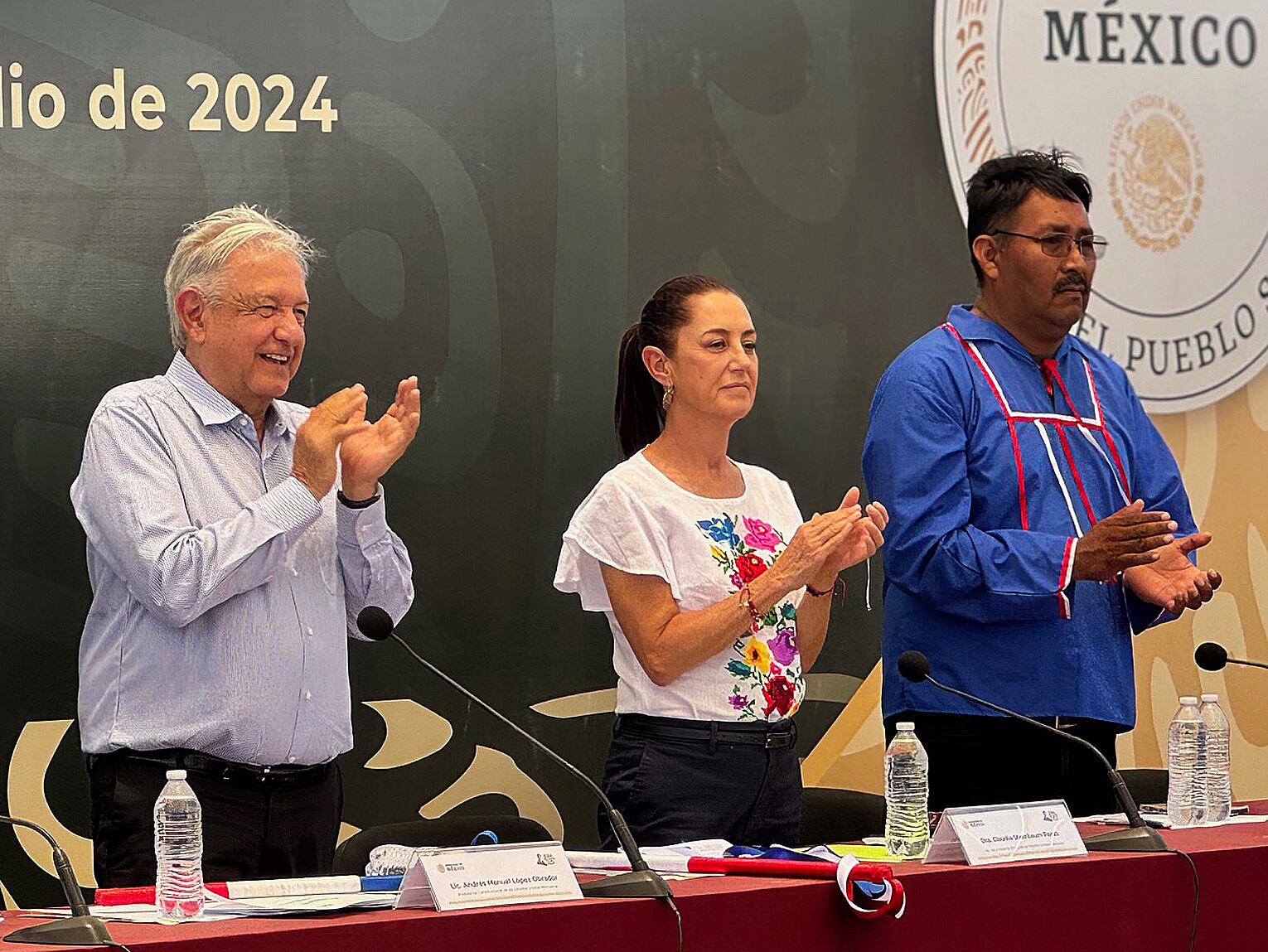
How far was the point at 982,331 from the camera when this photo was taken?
2.94 metres

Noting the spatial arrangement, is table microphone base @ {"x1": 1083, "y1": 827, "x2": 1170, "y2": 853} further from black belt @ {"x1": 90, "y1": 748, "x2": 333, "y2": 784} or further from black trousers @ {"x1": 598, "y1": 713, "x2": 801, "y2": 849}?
black belt @ {"x1": 90, "y1": 748, "x2": 333, "y2": 784}

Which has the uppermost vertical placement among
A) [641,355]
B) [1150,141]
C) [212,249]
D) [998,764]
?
[1150,141]

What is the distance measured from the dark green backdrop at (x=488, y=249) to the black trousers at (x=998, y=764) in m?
1.01

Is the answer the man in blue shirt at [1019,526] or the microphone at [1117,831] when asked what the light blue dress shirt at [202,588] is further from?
the man in blue shirt at [1019,526]

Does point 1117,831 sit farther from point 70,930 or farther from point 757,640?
point 70,930

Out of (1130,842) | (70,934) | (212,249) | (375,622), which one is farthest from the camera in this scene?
(212,249)

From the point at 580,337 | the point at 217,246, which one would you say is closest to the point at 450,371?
the point at 580,337

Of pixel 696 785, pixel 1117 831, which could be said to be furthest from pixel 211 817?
pixel 1117 831

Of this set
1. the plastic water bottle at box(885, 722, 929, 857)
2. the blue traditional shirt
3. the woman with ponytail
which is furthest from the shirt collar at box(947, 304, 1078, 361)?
the plastic water bottle at box(885, 722, 929, 857)

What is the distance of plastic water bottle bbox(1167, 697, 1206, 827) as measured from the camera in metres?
2.49

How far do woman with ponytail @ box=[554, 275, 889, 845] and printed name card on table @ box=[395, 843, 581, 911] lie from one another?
76cm

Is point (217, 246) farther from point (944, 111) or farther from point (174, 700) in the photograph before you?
point (944, 111)

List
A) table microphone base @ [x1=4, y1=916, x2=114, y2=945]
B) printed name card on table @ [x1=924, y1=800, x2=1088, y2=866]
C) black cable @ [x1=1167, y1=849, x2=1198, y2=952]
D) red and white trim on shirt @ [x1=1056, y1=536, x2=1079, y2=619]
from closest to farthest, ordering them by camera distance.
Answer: table microphone base @ [x1=4, y1=916, x2=114, y2=945], printed name card on table @ [x1=924, y1=800, x2=1088, y2=866], black cable @ [x1=1167, y1=849, x2=1198, y2=952], red and white trim on shirt @ [x1=1056, y1=536, x2=1079, y2=619]

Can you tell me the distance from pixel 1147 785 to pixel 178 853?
1862 millimetres
